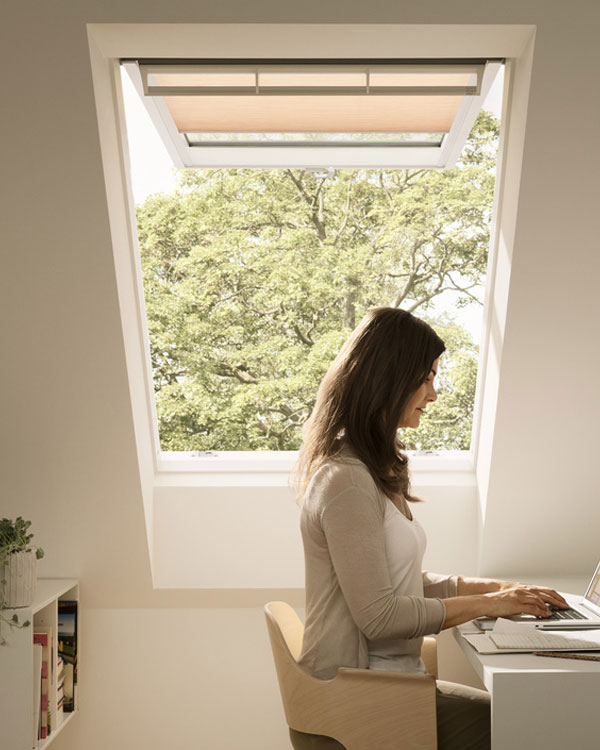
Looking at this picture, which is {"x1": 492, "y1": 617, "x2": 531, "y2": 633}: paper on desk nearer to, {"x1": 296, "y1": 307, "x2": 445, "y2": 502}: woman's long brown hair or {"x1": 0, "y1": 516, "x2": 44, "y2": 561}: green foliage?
{"x1": 296, "y1": 307, "x2": 445, "y2": 502}: woman's long brown hair

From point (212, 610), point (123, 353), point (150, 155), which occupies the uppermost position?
point (150, 155)

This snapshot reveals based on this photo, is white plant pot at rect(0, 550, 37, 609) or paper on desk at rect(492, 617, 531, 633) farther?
white plant pot at rect(0, 550, 37, 609)

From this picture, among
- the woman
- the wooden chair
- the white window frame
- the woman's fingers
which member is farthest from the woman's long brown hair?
the white window frame

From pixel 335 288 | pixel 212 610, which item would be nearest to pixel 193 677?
pixel 212 610

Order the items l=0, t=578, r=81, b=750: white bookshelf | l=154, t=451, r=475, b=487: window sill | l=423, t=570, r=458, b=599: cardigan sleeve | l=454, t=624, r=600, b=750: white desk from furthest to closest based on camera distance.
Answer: l=154, t=451, r=475, b=487: window sill → l=0, t=578, r=81, b=750: white bookshelf → l=423, t=570, r=458, b=599: cardigan sleeve → l=454, t=624, r=600, b=750: white desk

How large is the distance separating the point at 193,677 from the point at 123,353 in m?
1.31

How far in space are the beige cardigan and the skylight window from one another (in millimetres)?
1109

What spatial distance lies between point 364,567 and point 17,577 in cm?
120

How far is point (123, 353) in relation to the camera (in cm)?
252

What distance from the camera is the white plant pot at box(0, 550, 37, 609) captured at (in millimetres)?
2424

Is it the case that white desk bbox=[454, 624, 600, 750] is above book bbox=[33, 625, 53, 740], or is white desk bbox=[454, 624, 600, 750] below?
above

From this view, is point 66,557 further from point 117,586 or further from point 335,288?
point 335,288

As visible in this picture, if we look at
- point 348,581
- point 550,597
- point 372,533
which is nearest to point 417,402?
point 372,533

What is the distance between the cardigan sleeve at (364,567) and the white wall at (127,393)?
0.97 m
